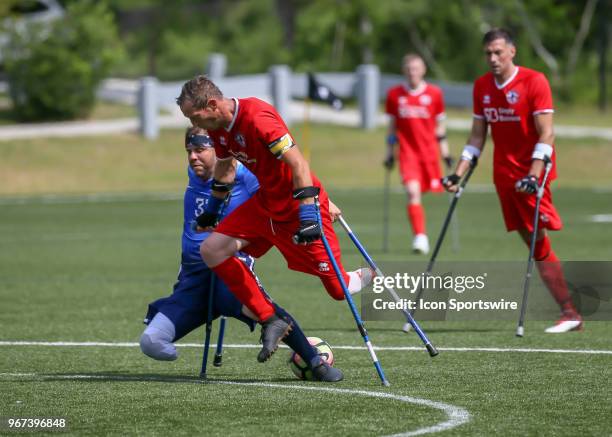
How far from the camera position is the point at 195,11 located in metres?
58.6

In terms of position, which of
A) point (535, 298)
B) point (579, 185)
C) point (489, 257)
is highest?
point (535, 298)

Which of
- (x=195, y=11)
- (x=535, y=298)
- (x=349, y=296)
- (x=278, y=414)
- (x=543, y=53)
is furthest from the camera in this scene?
(x=195, y=11)

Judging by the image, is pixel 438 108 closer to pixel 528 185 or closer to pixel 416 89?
pixel 416 89

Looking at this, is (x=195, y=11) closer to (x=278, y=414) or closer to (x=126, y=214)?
(x=126, y=214)

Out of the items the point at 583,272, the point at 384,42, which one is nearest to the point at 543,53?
the point at 384,42

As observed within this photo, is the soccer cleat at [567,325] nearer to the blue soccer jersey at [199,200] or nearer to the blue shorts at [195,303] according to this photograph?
the blue shorts at [195,303]

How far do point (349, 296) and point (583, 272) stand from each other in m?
4.29

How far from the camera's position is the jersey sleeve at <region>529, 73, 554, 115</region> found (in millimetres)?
10555

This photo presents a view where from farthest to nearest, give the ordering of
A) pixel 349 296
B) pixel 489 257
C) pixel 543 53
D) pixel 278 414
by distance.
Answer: pixel 543 53 < pixel 489 257 < pixel 349 296 < pixel 278 414

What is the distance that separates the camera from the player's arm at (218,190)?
8359mm

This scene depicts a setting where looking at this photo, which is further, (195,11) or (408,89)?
(195,11)

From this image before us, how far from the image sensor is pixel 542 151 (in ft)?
34.2

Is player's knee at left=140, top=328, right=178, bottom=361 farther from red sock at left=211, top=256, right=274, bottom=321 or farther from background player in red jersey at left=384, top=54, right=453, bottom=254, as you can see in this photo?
background player in red jersey at left=384, top=54, right=453, bottom=254

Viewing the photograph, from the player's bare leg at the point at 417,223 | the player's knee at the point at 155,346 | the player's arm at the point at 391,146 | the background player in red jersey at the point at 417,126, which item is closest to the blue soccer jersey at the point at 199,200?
the player's knee at the point at 155,346
